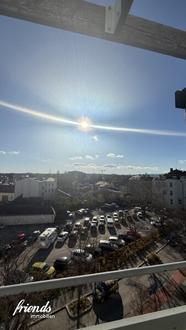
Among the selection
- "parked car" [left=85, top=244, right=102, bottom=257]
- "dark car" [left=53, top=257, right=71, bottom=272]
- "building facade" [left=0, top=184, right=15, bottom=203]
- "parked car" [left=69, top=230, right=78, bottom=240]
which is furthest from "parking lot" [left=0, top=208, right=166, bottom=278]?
"building facade" [left=0, top=184, right=15, bottom=203]

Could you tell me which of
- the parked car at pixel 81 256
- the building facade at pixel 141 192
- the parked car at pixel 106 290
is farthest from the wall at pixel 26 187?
the parked car at pixel 106 290

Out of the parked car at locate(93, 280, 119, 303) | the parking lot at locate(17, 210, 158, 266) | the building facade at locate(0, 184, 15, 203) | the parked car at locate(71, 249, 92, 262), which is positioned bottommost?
the parking lot at locate(17, 210, 158, 266)

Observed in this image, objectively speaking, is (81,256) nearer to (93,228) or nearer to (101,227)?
(93,228)

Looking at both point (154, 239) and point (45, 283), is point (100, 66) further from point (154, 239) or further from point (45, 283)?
point (154, 239)

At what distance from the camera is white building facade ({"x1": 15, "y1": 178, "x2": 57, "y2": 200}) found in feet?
89.2

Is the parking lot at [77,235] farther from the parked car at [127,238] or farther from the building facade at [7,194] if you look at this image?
the building facade at [7,194]

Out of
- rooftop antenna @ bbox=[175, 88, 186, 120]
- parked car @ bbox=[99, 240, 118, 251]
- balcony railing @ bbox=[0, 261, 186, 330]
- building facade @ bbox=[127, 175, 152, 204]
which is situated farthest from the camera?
building facade @ bbox=[127, 175, 152, 204]

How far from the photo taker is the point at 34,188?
92.1 ft

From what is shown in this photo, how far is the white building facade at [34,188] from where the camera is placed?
27.2m

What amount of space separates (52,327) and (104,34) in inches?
96.9

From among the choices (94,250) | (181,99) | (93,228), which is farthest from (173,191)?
(181,99)

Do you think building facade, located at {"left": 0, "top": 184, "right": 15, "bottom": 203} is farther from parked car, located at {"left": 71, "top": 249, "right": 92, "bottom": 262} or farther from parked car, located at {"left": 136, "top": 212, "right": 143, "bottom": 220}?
parked car, located at {"left": 71, "top": 249, "right": 92, "bottom": 262}

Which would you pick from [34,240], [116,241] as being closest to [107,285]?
[116,241]

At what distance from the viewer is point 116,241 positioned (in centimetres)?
1275
